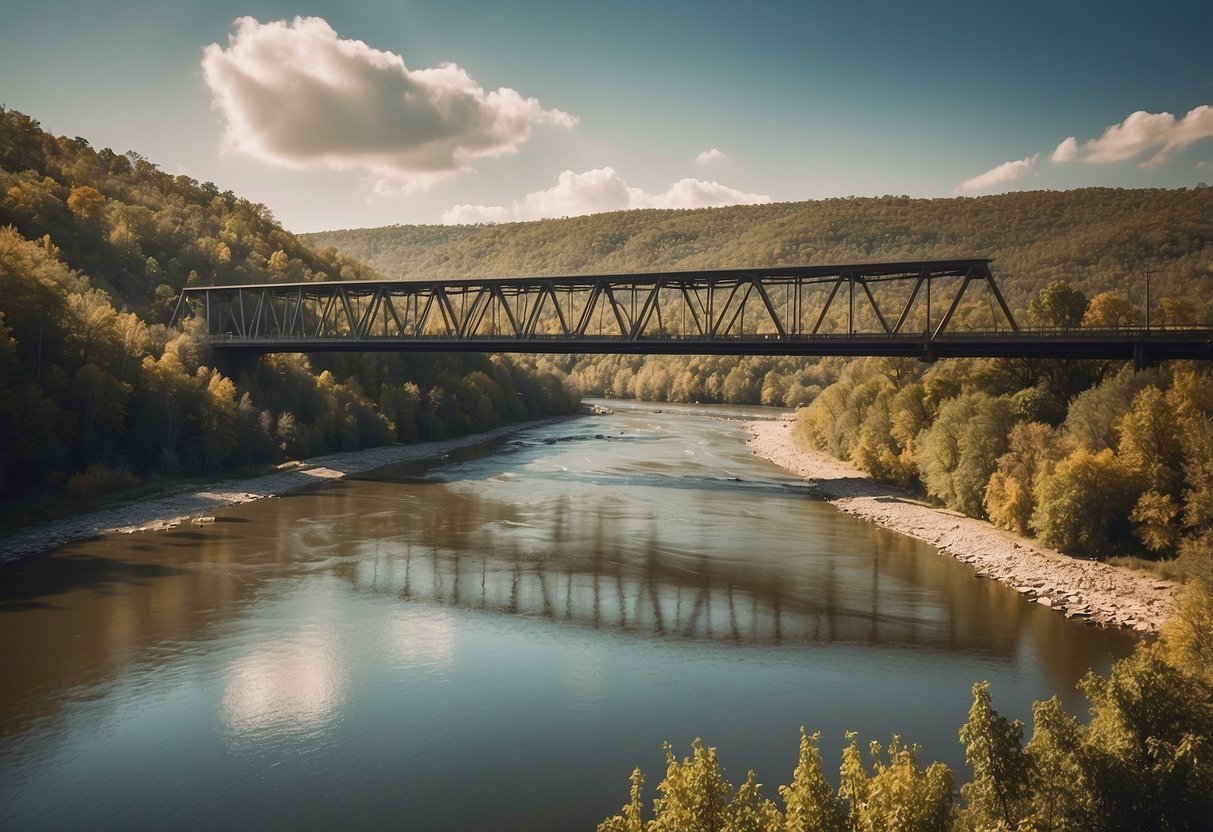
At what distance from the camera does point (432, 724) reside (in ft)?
72.1

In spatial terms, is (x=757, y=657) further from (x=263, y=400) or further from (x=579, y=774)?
(x=263, y=400)

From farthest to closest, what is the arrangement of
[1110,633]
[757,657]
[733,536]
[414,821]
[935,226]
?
[935,226], [733,536], [1110,633], [757,657], [414,821]

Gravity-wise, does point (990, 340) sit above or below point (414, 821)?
above

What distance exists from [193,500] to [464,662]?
1251 inches

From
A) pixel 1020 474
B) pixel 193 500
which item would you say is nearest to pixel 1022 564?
pixel 1020 474

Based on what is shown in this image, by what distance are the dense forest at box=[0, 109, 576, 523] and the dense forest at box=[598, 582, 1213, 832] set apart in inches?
1675

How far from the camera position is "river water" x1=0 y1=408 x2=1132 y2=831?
1888 cm

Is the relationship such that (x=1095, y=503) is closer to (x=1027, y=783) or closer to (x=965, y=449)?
(x=965, y=449)

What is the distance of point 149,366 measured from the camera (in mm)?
56125

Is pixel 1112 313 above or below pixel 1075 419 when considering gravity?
above

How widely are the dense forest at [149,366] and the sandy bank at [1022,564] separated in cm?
4349

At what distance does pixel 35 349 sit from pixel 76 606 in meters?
25.2

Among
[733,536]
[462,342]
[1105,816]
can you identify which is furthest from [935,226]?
[1105,816]

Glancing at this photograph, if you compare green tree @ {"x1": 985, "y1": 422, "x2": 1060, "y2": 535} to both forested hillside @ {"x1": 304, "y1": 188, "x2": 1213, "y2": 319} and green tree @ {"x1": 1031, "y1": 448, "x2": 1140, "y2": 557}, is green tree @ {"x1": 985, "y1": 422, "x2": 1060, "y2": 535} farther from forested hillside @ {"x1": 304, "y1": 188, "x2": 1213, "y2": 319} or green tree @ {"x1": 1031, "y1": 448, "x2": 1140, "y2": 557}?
forested hillside @ {"x1": 304, "y1": 188, "x2": 1213, "y2": 319}
